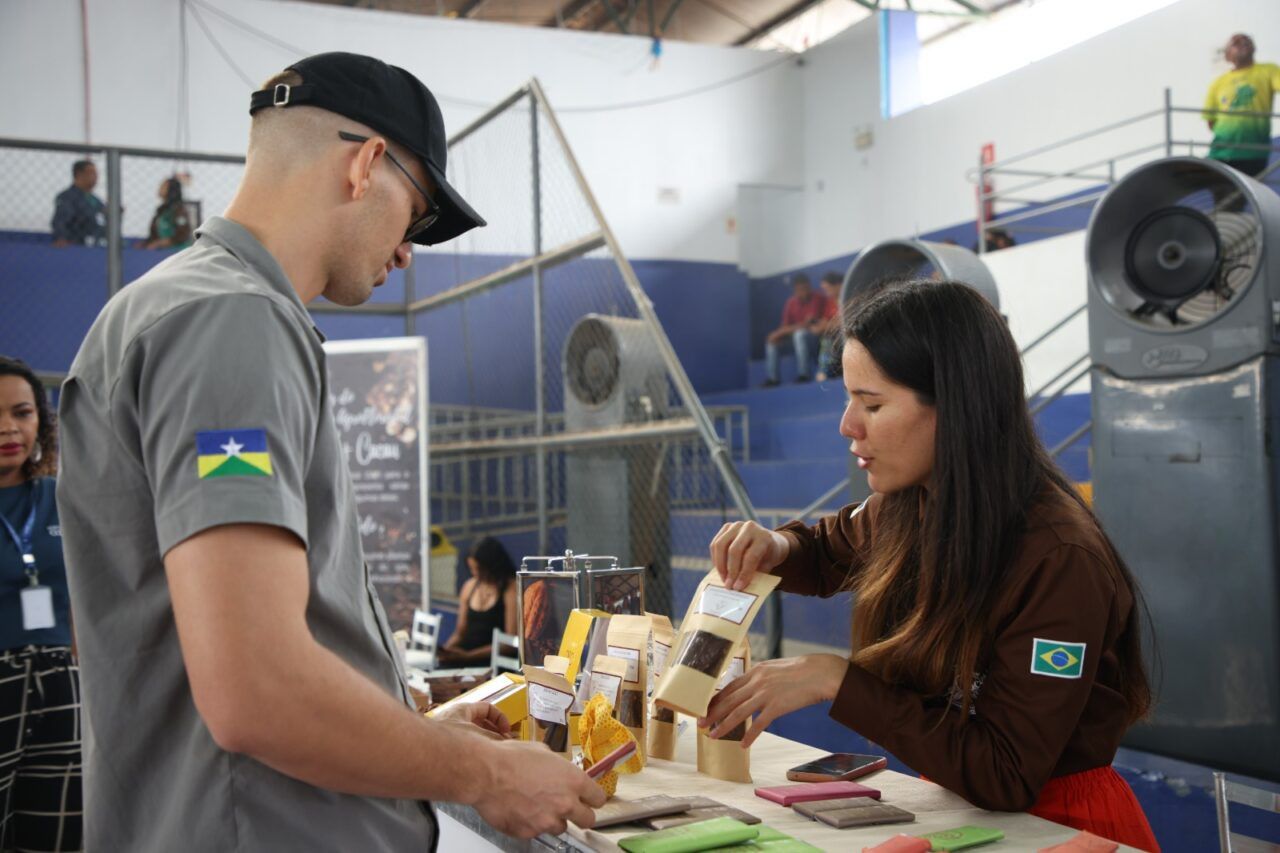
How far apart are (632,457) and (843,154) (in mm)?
8405

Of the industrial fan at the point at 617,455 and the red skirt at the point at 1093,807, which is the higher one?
the industrial fan at the point at 617,455

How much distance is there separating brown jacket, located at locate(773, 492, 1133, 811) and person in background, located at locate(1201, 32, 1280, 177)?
22.3ft

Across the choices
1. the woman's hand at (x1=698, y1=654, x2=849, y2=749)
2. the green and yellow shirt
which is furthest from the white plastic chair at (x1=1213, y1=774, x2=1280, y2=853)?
the green and yellow shirt

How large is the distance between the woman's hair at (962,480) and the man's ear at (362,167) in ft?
2.87

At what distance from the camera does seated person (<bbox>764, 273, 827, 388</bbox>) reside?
38.2 ft

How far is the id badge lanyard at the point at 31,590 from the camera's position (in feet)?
10.1

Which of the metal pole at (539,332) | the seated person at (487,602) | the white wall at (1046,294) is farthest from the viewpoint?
the white wall at (1046,294)

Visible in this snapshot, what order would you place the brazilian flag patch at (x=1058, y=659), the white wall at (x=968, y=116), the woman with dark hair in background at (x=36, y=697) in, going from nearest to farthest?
the brazilian flag patch at (x=1058, y=659) → the woman with dark hair in background at (x=36, y=697) → the white wall at (x=968, y=116)

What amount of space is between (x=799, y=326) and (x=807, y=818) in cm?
1074

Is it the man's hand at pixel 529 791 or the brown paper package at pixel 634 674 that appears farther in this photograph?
the brown paper package at pixel 634 674

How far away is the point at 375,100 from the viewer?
4.26 ft

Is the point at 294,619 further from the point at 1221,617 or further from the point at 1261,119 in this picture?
the point at 1261,119

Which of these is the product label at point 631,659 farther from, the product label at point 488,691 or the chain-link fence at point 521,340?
the chain-link fence at point 521,340

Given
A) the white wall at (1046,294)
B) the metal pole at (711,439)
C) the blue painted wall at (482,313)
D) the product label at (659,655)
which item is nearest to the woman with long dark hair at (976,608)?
the product label at (659,655)
